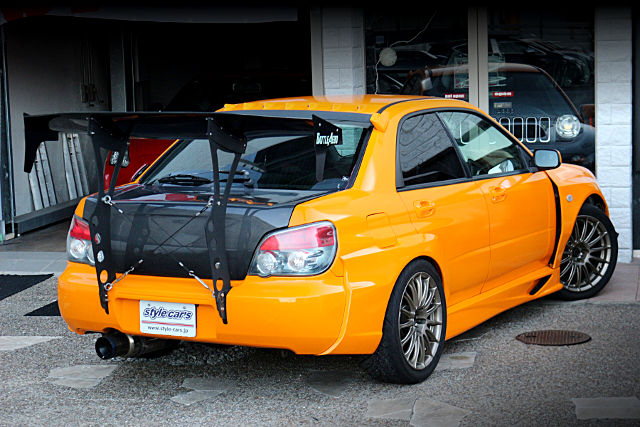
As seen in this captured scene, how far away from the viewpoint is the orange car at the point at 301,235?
427 centimetres

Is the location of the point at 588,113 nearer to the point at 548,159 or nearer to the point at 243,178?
the point at 548,159

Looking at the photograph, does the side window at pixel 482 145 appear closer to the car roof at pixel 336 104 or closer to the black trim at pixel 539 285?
the car roof at pixel 336 104

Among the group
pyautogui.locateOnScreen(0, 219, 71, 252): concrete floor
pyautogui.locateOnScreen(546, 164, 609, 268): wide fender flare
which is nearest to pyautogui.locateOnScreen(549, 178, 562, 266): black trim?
pyautogui.locateOnScreen(546, 164, 609, 268): wide fender flare

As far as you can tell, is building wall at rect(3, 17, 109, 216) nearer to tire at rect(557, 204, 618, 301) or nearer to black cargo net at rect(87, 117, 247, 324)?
black cargo net at rect(87, 117, 247, 324)

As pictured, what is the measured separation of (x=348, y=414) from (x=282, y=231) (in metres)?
0.96

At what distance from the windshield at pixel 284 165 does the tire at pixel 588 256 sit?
238 cm

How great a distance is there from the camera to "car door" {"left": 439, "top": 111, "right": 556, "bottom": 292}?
5.54 metres

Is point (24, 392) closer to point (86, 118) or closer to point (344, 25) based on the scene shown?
point (86, 118)

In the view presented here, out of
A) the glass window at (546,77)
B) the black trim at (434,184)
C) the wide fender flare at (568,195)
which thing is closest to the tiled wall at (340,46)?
the glass window at (546,77)

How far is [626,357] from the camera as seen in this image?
17.2 ft

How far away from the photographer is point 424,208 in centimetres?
491

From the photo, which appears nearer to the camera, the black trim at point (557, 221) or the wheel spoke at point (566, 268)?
the black trim at point (557, 221)

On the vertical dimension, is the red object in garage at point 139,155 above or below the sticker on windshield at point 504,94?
below

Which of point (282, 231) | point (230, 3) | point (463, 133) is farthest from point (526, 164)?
point (230, 3)
